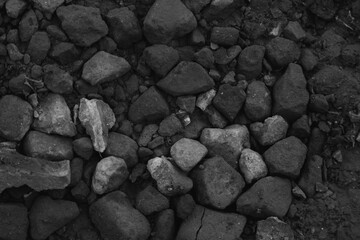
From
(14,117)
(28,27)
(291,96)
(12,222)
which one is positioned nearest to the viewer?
(12,222)

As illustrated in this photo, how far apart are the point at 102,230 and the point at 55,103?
666 millimetres

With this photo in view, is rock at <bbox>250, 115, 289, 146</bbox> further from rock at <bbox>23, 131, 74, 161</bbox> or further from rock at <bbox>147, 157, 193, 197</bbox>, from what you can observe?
rock at <bbox>23, 131, 74, 161</bbox>

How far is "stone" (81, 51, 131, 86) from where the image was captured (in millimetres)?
2412

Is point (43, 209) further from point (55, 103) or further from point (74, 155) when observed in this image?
point (55, 103)

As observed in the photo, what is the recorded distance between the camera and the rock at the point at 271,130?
2498 millimetres

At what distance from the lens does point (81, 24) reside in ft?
7.91

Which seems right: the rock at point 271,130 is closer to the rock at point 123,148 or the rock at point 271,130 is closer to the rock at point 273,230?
the rock at point 273,230

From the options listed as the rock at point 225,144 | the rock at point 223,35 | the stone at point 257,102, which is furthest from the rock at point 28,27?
the stone at point 257,102

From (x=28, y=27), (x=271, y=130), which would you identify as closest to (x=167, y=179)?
(x=271, y=130)

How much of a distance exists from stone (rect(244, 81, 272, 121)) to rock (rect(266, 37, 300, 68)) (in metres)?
0.17

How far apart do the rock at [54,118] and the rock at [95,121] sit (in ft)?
0.23

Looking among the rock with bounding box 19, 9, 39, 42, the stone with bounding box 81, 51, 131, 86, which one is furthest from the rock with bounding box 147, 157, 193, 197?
the rock with bounding box 19, 9, 39, 42

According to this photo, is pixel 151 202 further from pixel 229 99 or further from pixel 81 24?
pixel 81 24

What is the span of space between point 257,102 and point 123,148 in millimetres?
743
